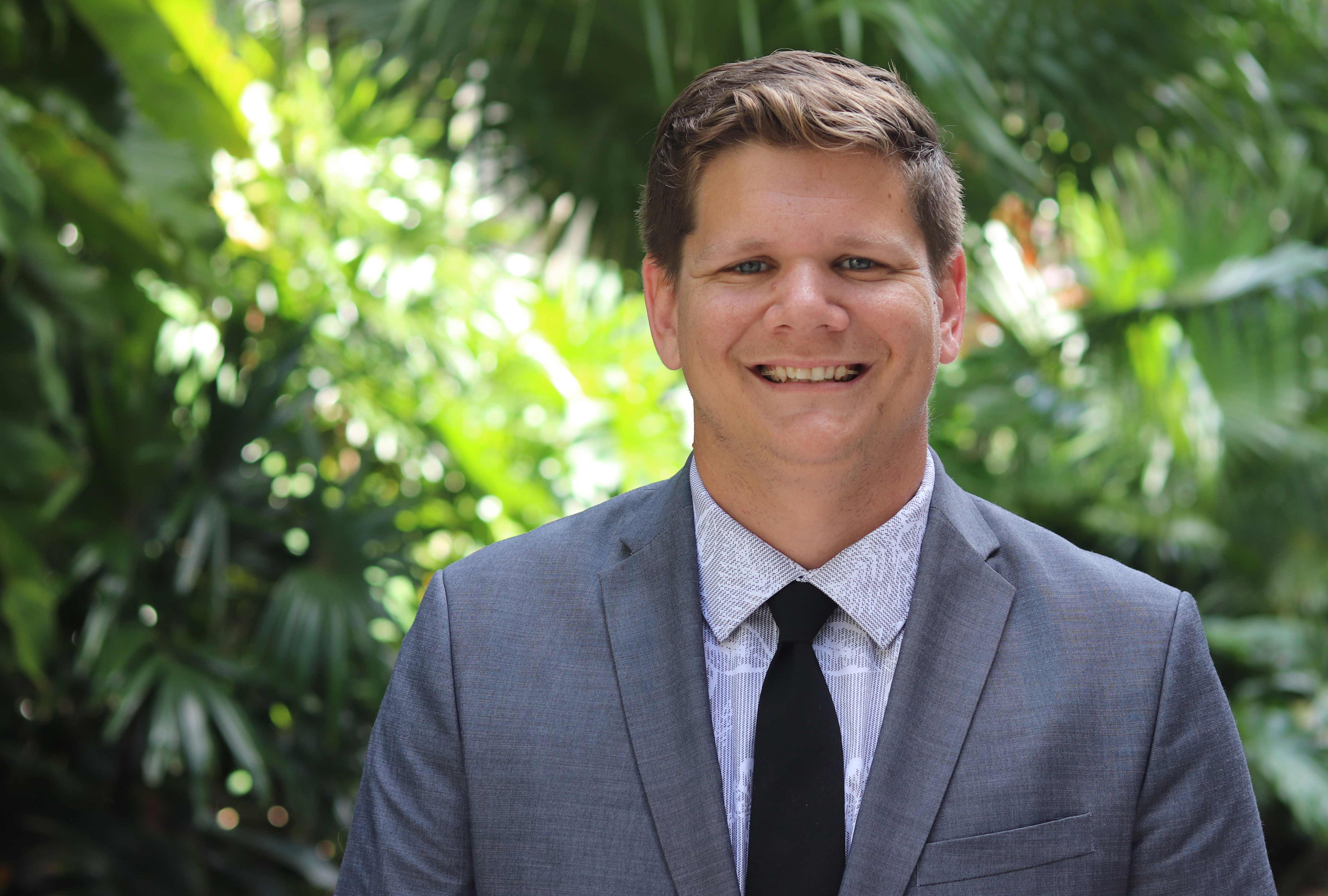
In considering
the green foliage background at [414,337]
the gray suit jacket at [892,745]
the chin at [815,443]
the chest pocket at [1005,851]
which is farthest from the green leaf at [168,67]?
the chest pocket at [1005,851]

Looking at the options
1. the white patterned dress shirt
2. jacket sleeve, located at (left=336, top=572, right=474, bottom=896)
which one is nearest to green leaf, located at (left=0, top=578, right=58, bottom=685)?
jacket sleeve, located at (left=336, top=572, right=474, bottom=896)

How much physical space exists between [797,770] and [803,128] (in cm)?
68

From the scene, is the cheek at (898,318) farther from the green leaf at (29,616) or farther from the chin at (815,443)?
the green leaf at (29,616)

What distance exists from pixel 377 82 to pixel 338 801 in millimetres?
2359

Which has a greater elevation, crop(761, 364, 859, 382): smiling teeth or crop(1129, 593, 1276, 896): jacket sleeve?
crop(761, 364, 859, 382): smiling teeth

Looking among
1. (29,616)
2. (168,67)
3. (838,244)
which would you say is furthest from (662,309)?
(168,67)

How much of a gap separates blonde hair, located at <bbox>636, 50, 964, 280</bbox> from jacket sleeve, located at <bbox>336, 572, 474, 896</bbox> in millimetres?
563

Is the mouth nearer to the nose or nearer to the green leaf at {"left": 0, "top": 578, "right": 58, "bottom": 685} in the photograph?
the nose

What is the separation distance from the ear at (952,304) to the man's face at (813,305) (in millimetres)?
85

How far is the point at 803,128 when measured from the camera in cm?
122

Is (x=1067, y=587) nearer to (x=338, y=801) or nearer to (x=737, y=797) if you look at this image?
(x=737, y=797)

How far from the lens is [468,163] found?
391cm

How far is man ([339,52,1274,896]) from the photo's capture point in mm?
1191

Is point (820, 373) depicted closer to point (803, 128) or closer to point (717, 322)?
point (717, 322)
